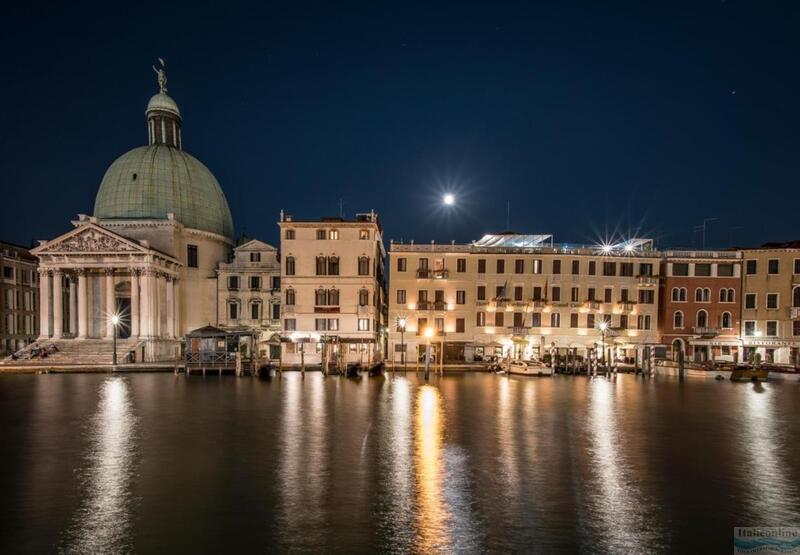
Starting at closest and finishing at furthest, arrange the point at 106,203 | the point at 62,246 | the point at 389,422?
the point at 389,422, the point at 62,246, the point at 106,203

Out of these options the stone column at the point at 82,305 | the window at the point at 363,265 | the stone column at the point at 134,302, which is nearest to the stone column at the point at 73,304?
the stone column at the point at 82,305

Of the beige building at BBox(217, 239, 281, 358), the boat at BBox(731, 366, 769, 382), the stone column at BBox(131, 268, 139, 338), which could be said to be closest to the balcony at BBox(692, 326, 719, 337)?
the boat at BBox(731, 366, 769, 382)

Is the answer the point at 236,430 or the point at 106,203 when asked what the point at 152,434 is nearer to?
the point at 236,430

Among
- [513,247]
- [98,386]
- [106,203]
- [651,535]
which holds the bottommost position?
[98,386]

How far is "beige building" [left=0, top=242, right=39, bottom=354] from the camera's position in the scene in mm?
60319

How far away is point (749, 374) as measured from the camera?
44500 mm

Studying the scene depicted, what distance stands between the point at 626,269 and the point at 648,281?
265cm

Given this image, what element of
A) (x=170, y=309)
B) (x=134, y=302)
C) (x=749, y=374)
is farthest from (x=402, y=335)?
(x=749, y=374)

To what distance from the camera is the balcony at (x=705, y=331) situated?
52375 mm

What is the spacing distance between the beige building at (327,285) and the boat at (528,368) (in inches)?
572

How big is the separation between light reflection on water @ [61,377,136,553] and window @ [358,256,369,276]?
29.0 metres

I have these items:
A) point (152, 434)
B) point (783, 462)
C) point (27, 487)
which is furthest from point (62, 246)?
point (783, 462)

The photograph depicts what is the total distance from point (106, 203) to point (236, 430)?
172ft

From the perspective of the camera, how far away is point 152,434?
778 inches
